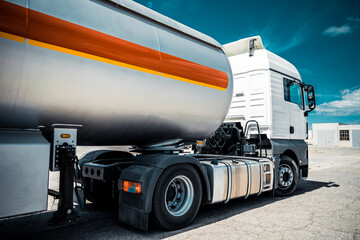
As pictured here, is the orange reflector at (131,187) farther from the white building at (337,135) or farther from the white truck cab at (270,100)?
the white building at (337,135)

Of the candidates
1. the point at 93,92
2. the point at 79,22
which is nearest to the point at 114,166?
the point at 93,92

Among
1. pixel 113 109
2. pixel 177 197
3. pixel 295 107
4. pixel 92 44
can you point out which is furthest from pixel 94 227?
pixel 295 107

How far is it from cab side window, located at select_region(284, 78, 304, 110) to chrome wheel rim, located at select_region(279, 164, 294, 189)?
178 centimetres

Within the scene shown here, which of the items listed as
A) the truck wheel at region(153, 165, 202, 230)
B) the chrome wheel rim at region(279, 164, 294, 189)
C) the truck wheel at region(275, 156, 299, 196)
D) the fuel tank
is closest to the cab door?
the truck wheel at region(275, 156, 299, 196)

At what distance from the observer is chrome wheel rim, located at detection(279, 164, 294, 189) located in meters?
6.55

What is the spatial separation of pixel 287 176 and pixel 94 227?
4885 millimetres

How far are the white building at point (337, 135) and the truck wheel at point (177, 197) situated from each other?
190ft

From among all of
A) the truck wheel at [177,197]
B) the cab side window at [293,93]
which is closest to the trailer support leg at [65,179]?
the truck wheel at [177,197]

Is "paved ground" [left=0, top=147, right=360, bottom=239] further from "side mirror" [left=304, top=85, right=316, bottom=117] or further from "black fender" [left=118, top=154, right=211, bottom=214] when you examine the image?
"side mirror" [left=304, top=85, right=316, bottom=117]

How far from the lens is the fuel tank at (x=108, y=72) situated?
2787mm

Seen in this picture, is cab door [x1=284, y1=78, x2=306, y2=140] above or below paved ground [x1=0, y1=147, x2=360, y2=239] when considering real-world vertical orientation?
above

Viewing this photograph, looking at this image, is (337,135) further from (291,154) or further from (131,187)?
(131,187)

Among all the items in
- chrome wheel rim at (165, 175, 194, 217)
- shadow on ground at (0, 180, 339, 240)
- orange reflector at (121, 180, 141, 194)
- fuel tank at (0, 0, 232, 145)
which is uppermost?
fuel tank at (0, 0, 232, 145)

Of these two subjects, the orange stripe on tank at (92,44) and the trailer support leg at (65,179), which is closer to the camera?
the orange stripe on tank at (92,44)
